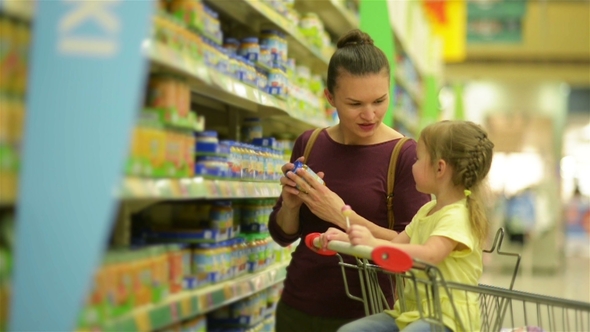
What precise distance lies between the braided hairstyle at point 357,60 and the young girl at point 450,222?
354 mm

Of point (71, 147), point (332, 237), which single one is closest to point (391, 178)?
point (332, 237)

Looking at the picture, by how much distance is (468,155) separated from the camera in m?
2.21

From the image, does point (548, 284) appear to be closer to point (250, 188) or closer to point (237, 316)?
point (237, 316)

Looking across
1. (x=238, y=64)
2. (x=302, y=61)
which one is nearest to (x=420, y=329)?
(x=238, y=64)

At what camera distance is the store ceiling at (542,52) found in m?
13.3

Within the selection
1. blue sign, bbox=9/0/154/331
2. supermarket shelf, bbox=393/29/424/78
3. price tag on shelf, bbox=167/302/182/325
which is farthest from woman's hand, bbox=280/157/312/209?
supermarket shelf, bbox=393/29/424/78

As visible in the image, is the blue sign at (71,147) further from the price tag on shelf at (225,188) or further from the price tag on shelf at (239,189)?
the price tag on shelf at (239,189)

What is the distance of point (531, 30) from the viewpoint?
44.6 ft

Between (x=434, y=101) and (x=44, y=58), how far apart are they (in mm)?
7413

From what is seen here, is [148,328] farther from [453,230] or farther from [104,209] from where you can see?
[453,230]

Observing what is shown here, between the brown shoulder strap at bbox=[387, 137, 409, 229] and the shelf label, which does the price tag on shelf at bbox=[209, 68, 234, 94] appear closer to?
the brown shoulder strap at bbox=[387, 137, 409, 229]

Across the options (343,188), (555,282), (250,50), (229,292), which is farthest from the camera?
(555,282)

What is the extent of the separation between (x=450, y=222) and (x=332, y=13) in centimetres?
267

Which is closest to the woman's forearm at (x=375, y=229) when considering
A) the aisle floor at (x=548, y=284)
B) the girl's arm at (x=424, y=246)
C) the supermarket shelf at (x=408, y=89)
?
the girl's arm at (x=424, y=246)
